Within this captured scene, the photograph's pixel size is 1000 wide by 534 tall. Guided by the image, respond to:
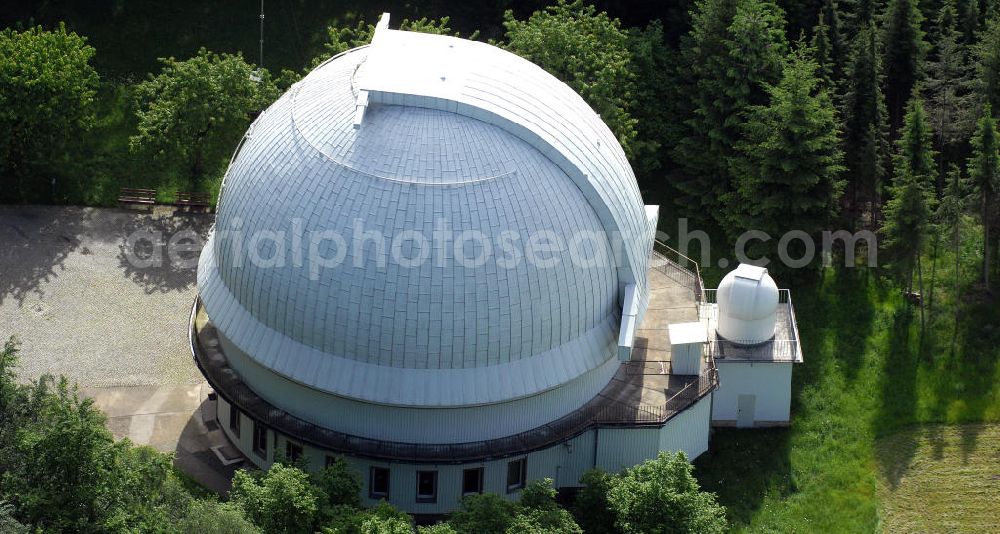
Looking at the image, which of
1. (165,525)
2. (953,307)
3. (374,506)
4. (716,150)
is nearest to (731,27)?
(716,150)

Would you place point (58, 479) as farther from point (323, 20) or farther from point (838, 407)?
point (323, 20)

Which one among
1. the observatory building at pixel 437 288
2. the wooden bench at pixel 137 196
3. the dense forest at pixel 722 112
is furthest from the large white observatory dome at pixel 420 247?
the wooden bench at pixel 137 196

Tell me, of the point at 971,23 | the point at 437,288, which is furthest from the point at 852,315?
the point at 437,288

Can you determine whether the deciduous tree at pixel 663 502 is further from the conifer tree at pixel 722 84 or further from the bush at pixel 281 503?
the conifer tree at pixel 722 84

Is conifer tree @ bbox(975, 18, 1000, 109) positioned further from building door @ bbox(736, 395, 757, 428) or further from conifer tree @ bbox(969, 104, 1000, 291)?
building door @ bbox(736, 395, 757, 428)

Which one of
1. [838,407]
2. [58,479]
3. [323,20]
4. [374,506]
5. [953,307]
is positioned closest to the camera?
[58,479]

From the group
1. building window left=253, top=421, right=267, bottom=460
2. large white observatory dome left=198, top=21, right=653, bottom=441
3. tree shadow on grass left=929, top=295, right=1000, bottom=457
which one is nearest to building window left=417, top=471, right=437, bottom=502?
large white observatory dome left=198, top=21, right=653, bottom=441
